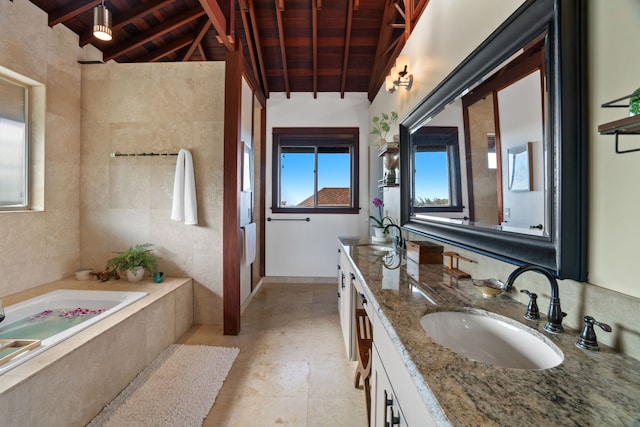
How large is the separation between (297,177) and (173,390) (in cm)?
322

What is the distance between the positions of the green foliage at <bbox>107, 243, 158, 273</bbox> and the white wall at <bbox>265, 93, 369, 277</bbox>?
1.83 meters

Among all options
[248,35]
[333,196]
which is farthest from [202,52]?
[333,196]

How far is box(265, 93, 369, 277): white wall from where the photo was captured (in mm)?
4320

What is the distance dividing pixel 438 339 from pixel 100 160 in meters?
3.46

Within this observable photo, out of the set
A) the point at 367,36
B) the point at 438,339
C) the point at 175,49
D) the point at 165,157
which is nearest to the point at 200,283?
the point at 165,157

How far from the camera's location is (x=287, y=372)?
2.03 meters

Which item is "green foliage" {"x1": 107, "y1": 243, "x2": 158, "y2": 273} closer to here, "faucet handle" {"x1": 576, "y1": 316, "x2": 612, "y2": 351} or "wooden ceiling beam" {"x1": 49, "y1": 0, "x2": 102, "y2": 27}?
"wooden ceiling beam" {"x1": 49, "y1": 0, "x2": 102, "y2": 27}

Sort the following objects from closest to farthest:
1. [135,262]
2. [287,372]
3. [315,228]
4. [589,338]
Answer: [589,338] → [287,372] → [135,262] → [315,228]

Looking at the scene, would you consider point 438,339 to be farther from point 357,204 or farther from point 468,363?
point 357,204

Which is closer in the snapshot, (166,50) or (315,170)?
(166,50)

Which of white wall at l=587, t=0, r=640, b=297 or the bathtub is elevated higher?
white wall at l=587, t=0, r=640, b=297

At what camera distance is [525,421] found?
50cm

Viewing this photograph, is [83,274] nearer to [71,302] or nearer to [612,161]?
[71,302]

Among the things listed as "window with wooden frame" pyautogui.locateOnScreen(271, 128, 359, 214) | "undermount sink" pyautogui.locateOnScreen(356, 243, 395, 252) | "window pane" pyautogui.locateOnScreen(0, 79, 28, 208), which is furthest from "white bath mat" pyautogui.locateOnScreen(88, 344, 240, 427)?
"window with wooden frame" pyautogui.locateOnScreen(271, 128, 359, 214)
